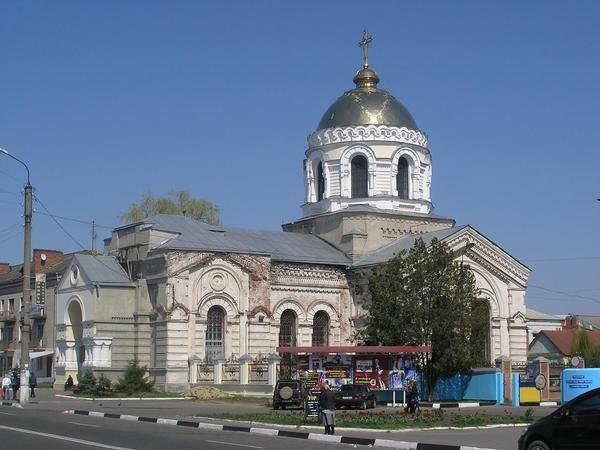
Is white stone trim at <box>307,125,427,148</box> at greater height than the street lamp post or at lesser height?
greater

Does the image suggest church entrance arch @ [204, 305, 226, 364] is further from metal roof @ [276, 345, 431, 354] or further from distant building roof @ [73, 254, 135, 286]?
metal roof @ [276, 345, 431, 354]

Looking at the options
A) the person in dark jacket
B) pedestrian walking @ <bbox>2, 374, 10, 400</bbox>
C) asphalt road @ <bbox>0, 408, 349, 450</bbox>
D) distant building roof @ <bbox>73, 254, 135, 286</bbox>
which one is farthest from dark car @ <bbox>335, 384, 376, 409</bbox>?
distant building roof @ <bbox>73, 254, 135, 286</bbox>

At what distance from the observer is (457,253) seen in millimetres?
52906

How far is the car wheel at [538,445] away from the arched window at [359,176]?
4016 centimetres

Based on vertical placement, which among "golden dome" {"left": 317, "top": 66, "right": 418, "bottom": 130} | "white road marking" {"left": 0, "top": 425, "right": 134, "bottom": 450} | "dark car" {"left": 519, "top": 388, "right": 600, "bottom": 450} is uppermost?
"golden dome" {"left": 317, "top": 66, "right": 418, "bottom": 130}

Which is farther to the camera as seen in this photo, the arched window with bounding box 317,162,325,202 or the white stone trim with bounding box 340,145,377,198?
the arched window with bounding box 317,162,325,202

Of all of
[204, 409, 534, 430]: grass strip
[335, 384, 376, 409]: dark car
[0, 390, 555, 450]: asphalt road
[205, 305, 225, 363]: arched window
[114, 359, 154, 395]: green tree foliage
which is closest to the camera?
[0, 390, 555, 450]: asphalt road

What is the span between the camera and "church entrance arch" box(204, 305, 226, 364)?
49.8 meters

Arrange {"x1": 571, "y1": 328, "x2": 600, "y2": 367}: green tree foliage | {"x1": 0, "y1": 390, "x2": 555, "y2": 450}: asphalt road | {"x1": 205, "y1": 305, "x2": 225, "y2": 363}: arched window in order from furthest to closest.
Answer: {"x1": 571, "y1": 328, "x2": 600, "y2": 367}: green tree foliage < {"x1": 205, "y1": 305, "x2": 225, "y2": 363}: arched window < {"x1": 0, "y1": 390, "x2": 555, "y2": 450}: asphalt road

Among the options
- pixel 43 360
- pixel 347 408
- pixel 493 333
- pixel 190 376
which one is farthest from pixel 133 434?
pixel 43 360

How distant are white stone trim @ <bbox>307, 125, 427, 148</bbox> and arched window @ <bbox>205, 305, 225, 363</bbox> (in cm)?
1274

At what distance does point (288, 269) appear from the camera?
53031 millimetres

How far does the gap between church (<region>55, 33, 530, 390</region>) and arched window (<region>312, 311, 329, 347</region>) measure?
0.25ft

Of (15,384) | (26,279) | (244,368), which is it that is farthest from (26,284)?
(244,368)
